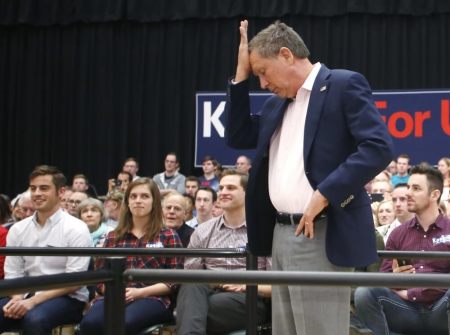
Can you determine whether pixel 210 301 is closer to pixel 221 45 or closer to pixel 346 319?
pixel 346 319

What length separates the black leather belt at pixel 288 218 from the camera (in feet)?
7.83

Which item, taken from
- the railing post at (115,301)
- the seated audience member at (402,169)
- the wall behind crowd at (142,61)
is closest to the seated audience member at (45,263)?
the railing post at (115,301)

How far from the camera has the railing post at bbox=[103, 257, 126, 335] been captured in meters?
1.88

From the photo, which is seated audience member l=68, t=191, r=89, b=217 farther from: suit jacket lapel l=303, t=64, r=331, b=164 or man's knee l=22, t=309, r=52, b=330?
suit jacket lapel l=303, t=64, r=331, b=164

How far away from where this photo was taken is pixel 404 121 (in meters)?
10.8

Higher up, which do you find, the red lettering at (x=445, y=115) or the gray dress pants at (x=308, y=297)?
the red lettering at (x=445, y=115)

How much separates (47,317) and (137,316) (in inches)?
20.9

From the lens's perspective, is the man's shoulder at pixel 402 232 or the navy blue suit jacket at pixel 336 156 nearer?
the navy blue suit jacket at pixel 336 156

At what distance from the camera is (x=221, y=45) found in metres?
12.7

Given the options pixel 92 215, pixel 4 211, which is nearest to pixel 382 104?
pixel 92 215

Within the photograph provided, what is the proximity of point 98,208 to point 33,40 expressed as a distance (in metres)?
8.00

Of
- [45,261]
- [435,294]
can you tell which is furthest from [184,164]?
[435,294]

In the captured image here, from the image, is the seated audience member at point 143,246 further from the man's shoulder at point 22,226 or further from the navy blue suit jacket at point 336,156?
the navy blue suit jacket at point 336,156

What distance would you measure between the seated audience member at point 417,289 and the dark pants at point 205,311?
0.66m
